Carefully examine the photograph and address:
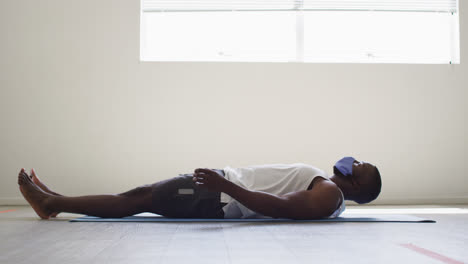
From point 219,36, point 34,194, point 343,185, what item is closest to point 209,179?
point 343,185

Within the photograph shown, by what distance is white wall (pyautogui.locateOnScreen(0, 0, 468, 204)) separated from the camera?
457cm

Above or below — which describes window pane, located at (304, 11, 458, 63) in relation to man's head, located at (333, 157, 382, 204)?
above

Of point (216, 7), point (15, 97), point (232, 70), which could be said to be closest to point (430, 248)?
point (232, 70)

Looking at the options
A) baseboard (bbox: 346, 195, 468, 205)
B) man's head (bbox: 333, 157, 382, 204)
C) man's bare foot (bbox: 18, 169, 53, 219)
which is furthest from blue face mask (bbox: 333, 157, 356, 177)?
baseboard (bbox: 346, 195, 468, 205)

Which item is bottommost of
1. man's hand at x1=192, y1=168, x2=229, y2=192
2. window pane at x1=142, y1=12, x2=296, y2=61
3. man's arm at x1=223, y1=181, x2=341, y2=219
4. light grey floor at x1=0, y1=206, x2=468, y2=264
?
light grey floor at x1=0, y1=206, x2=468, y2=264

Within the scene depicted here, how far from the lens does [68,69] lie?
4.65 m

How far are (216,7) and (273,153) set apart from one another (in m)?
1.61

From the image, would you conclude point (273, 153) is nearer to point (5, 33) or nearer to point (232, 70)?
point (232, 70)

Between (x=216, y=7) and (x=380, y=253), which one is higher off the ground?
(x=216, y=7)

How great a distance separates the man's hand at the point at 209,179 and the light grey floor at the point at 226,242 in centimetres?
18

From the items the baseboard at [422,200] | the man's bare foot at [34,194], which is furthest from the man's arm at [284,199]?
the baseboard at [422,200]

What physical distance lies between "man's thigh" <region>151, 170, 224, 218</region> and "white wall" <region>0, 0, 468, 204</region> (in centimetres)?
217

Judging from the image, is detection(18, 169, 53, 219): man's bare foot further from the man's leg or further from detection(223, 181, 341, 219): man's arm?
detection(223, 181, 341, 219): man's arm

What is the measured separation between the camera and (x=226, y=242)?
1.64m
